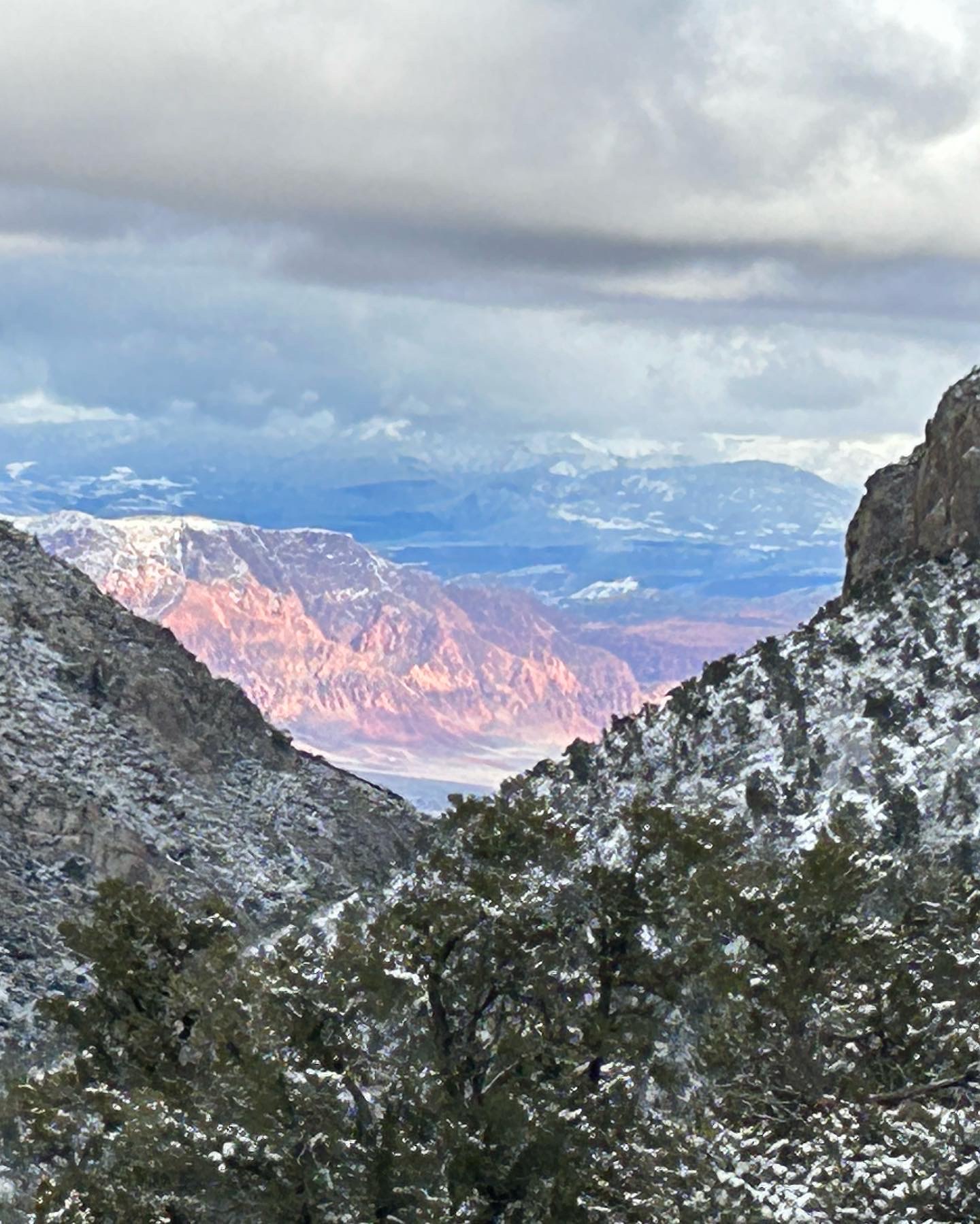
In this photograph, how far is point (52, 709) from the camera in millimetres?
138875

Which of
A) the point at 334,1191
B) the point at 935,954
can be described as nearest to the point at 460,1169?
the point at 334,1191

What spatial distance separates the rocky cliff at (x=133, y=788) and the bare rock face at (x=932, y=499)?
116 feet

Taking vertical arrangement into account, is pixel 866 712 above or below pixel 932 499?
below

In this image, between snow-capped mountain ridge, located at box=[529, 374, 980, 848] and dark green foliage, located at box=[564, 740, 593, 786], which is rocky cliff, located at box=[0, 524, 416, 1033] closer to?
dark green foliage, located at box=[564, 740, 593, 786]

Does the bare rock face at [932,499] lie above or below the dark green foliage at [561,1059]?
above

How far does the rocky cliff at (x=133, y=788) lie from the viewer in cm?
12375

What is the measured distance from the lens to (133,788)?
5541 inches

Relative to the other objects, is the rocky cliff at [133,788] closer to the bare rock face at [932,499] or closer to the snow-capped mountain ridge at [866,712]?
the snow-capped mountain ridge at [866,712]

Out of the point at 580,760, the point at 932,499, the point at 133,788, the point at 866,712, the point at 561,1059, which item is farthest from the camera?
the point at 133,788

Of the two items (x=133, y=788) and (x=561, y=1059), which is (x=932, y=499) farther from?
(x=561, y=1059)

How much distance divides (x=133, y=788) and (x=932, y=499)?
6519 cm

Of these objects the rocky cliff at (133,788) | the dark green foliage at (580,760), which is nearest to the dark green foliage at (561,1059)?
the dark green foliage at (580,760)

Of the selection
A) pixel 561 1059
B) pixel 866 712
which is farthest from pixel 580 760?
pixel 561 1059

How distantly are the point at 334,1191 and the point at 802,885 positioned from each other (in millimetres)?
11376
